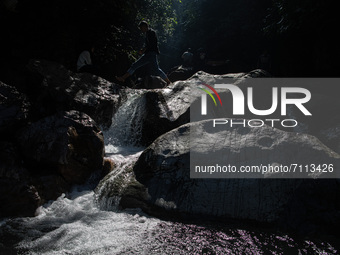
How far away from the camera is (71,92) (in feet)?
24.9

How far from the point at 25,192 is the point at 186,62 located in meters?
16.6

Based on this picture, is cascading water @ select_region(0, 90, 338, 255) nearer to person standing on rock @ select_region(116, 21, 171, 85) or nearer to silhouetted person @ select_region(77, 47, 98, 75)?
person standing on rock @ select_region(116, 21, 171, 85)

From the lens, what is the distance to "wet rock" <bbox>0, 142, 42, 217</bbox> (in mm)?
4527

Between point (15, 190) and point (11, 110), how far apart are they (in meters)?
1.73

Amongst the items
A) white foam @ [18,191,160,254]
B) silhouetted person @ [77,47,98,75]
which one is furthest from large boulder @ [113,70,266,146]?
white foam @ [18,191,160,254]

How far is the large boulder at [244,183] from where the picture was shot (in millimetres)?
4051

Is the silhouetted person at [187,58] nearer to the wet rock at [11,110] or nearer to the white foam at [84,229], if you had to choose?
the wet rock at [11,110]

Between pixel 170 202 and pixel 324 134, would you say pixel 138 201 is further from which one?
pixel 324 134

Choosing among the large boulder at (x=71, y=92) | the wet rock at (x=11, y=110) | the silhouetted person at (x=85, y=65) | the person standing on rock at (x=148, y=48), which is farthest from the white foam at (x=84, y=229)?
the silhouetted person at (x=85, y=65)

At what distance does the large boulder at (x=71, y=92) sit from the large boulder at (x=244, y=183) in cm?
310

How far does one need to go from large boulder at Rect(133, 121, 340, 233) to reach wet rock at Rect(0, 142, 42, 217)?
5.31ft

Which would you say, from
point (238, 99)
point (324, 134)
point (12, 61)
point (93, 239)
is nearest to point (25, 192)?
point (93, 239)

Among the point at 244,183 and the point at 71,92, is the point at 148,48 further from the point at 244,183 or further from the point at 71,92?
the point at 244,183

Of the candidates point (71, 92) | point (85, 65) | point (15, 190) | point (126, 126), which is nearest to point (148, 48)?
point (85, 65)
